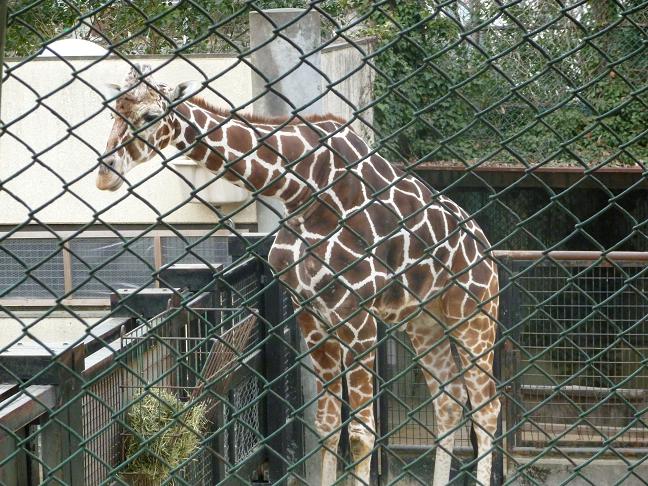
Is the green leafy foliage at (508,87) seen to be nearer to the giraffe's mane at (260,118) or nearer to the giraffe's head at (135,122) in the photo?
the giraffe's mane at (260,118)

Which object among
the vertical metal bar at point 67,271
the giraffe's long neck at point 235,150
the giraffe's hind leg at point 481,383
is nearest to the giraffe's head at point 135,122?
the giraffe's long neck at point 235,150

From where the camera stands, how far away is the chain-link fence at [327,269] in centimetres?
192

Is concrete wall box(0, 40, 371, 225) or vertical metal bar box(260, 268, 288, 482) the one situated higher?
concrete wall box(0, 40, 371, 225)

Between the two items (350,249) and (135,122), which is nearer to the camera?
(135,122)

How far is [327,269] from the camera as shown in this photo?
445 centimetres

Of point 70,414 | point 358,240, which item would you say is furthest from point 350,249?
point 70,414

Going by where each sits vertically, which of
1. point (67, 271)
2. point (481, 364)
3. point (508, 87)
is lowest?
point (481, 364)

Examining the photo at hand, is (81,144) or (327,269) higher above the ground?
(81,144)

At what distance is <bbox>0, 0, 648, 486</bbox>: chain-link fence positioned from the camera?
6.29 feet

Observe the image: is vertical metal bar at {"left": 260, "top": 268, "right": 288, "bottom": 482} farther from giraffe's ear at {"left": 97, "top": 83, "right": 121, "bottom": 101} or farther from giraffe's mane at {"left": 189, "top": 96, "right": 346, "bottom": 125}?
giraffe's ear at {"left": 97, "top": 83, "right": 121, "bottom": 101}

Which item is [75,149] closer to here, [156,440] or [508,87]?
[508,87]

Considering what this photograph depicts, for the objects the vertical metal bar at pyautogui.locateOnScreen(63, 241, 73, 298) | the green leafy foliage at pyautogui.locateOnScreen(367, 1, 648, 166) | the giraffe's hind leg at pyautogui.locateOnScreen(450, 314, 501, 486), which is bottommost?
the giraffe's hind leg at pyautogui.locateOnScreen(450, 314, 501, 486)

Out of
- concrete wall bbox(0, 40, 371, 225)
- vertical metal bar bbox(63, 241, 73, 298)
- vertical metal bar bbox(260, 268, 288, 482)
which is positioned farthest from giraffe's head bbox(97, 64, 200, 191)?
vertical metal bar bbox(63, 241, 73, 298)

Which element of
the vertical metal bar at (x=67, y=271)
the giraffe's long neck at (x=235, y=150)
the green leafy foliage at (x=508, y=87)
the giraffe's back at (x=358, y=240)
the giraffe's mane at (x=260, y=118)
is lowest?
the vertical metal bar at (x=67, y=271)
